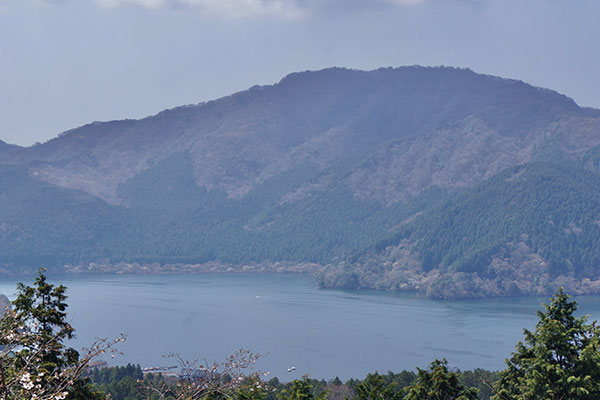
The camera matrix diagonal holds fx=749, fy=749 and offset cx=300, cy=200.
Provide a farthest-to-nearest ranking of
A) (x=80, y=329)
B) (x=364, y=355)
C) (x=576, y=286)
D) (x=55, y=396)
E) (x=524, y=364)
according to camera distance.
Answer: (x=576, y=286), (x=80, y=329), (x=364, y=355), (x=524, y=364), (x=55, y=396)

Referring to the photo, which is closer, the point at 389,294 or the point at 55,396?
the point at 55,396

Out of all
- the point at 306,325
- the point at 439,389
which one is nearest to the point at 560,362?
the point at 439,389

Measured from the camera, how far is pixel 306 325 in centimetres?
10675

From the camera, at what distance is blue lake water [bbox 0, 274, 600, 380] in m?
84.7

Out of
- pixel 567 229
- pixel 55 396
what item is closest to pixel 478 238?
pixel 567 229

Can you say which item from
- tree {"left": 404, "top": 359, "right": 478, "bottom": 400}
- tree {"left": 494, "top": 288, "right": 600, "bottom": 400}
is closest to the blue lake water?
tree {"left": 404, "top": 359, "right": 478, "bottom": 400}

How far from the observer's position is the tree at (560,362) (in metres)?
21.6

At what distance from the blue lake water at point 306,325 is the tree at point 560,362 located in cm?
5161

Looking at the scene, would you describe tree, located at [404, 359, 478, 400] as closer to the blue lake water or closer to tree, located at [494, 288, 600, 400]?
tree, located at [494, 288, 600, 400]

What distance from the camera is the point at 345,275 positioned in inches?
6639

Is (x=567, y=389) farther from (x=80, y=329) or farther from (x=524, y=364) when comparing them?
(x=80, y=329)

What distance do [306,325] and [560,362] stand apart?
281ft

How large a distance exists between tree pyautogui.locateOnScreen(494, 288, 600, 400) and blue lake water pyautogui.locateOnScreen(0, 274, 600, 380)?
51.6 metres

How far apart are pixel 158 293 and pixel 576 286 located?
88.0m
